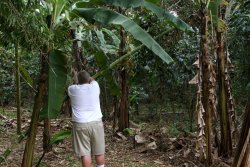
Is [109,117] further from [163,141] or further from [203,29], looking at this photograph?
[203,29]

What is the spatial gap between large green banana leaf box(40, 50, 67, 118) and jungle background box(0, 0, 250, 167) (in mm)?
12


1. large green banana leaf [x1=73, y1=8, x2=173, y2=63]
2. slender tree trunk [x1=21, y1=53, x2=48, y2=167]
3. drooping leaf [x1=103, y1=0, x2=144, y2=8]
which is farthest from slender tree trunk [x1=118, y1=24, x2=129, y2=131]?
drooping leaf [x1=103, y1=0, x2=144, y2=8]

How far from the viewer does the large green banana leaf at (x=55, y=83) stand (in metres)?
4.71

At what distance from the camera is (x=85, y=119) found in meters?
5.18

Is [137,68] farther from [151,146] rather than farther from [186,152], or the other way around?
[186,152]

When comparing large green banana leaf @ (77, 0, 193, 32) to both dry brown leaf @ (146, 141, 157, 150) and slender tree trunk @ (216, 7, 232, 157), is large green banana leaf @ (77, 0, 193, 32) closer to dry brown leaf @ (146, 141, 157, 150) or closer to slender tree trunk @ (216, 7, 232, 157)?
slender tree trunk @ (216, 7, 232, 157)

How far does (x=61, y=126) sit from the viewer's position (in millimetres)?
9922

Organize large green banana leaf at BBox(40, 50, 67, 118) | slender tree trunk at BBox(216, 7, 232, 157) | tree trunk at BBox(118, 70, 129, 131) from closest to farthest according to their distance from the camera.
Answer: large green banana leaf at BBox(40, 50, 67, 118) → slender tree trunk at BBox(216, 7, 232, 157) → tree trunk at BBox(118, 70, 129, 131)

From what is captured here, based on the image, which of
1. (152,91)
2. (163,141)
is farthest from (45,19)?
(152,91)

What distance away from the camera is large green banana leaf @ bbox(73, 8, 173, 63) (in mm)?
4066

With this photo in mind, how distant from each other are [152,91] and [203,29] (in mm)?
5826

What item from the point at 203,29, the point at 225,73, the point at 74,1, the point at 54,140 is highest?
the point at 74,1

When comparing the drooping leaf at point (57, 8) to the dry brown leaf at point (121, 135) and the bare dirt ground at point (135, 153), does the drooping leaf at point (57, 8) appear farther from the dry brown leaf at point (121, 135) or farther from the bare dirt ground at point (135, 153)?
the dry brown leaf at point (121, 135)

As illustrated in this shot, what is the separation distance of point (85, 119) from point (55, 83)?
730 mm
